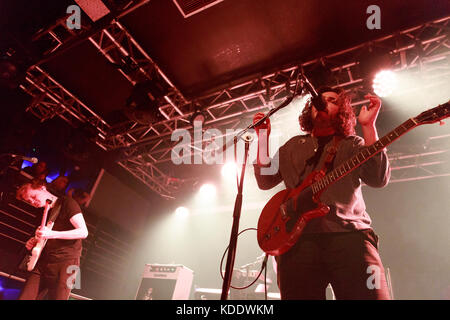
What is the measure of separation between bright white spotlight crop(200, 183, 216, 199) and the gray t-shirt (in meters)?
7.85

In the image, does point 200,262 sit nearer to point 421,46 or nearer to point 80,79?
point 80,79

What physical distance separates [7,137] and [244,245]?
7.17 m

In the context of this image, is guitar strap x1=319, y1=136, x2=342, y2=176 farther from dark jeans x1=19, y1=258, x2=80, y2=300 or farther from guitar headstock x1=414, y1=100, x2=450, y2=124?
dark jeans x1=19, y1=258, x2=80, y2=300

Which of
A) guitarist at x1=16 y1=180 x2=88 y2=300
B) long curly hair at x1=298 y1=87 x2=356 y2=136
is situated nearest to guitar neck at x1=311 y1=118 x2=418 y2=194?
long curly hair at x1=298 y1=87 x2=356 y2=136

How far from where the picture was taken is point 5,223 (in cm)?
668

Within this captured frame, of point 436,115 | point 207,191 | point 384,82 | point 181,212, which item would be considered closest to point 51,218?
point 436,115

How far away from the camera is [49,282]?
3.33 metres

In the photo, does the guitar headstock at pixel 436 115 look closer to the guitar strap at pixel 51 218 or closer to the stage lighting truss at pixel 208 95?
the stage lighting truss at pixel 208 95

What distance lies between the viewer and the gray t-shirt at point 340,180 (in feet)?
5.82

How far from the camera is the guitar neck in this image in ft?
5.86

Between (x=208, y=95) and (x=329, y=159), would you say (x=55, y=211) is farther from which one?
(x=208, y=95)

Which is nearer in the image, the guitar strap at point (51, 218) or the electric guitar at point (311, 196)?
the electric guitar at point (311, 196)

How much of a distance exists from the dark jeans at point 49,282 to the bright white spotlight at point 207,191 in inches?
271

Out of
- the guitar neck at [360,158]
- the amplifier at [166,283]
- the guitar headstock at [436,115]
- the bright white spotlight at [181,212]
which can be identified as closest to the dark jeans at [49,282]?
the guitar neck at [360,158]
